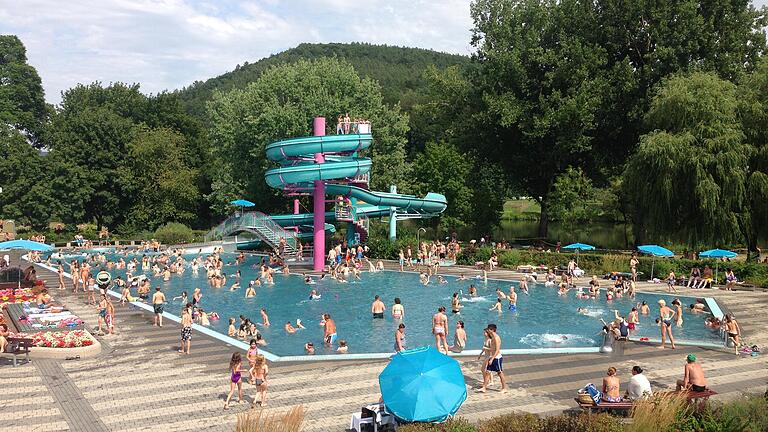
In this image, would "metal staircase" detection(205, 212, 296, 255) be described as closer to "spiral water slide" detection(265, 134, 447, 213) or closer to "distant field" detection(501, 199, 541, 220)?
"spiral water slide" detection(265, 134, 447, 213)

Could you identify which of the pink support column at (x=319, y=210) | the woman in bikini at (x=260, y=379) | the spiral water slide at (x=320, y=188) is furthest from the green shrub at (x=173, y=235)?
the woman in bikini at (x=260, y=379)

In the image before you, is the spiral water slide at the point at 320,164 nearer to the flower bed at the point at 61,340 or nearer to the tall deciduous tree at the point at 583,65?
the tall deciduous tree at the point at 583,65

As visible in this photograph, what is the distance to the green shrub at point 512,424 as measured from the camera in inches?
416

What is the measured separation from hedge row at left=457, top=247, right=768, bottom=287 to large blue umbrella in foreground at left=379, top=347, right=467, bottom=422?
24420 mm

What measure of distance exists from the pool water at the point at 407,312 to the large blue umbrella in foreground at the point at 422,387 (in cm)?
742

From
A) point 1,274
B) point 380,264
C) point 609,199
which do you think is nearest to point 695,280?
point 380,264

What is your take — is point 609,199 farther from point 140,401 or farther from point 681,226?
point 140,401

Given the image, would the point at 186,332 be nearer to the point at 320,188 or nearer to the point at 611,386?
the point at 611,386

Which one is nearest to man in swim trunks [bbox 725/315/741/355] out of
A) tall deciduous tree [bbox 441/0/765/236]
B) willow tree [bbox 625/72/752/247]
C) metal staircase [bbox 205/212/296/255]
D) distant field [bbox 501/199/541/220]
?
willow tree [bbox 625/72/752/247]

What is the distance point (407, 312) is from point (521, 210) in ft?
229

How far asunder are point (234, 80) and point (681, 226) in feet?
414

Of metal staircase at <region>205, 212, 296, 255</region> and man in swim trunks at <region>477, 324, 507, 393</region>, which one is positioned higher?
metal staircase at <region>205, 212, 296, 255</region>

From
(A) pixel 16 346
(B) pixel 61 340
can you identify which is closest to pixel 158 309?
(B) pixel 61 340

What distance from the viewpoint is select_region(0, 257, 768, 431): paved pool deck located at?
1322 cm
